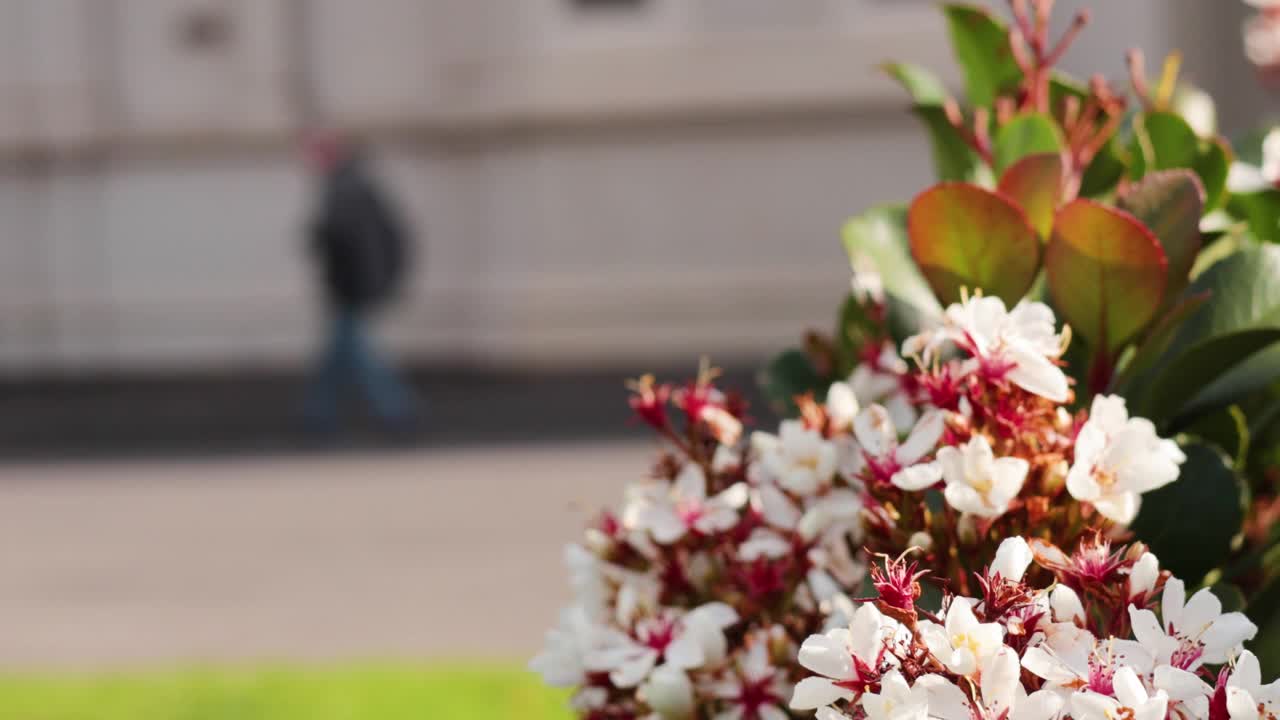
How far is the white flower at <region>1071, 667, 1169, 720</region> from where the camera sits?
928mm

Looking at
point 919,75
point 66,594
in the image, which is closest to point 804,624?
point 919,75

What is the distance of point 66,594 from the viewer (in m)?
6.34

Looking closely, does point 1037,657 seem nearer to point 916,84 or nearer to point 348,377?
point 916,84

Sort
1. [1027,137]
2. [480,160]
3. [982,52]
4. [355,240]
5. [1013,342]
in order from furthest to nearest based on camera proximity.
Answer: [480,160] → [355,240] → [982,52] → [1027,137] → [1013,342]

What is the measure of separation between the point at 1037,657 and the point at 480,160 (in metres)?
12.7

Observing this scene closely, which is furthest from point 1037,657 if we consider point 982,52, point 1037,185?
point 982,52

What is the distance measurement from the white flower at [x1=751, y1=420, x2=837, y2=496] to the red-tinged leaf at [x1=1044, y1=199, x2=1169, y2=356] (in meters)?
0.24

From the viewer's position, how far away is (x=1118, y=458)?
1173 millimetres

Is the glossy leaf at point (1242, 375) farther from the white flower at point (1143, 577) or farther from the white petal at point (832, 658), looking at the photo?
the white petal at point (832, 658)

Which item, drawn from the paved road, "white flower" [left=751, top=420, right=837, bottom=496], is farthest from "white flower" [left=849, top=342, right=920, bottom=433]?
the paved road

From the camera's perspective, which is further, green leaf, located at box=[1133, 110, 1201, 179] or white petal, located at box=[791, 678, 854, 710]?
green leaf, located at box=[1133, 110, 1201, 179]

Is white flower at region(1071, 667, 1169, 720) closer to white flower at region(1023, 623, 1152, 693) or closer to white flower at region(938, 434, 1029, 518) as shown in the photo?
white flower at region(1023, 623, 1152, 693)

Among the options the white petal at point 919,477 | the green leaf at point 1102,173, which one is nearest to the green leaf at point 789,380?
the green leaf at point 1102,173

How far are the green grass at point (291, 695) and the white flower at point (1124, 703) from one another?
10.8ft
